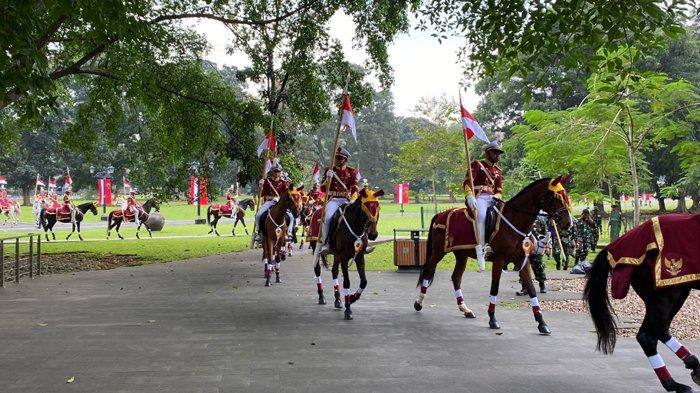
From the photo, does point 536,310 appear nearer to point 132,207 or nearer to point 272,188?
point 272,188

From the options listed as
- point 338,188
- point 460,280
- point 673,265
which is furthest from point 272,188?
point 673,265

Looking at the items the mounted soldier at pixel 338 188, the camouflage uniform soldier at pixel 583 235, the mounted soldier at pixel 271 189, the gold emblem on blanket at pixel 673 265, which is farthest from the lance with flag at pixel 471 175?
the camouflage uniform soldier at pixel 583 235

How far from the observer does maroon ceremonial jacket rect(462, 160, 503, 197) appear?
1006 cm

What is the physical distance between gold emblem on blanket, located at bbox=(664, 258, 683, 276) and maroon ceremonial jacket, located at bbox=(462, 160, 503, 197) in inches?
178

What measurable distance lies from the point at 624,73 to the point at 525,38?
1818 millimetres

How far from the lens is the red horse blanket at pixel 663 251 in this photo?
5562 millimetres

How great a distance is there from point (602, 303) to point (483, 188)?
4.08m

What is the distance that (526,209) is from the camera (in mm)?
9219

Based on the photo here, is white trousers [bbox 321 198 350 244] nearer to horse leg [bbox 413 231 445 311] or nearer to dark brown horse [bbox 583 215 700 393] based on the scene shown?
horse leg [bbox 413 231 445 311]

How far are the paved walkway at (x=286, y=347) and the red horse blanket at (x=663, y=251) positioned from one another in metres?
1.19

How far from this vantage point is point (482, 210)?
31.7 feet

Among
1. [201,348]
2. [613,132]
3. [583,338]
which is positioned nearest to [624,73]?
[583,338]

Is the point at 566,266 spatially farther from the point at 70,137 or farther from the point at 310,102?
the point at 70,137

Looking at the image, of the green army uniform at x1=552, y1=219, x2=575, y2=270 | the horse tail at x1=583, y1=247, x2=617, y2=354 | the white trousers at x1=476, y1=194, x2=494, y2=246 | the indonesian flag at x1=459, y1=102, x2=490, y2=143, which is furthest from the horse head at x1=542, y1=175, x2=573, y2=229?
the green army uniform at x1=552, y1=219, x2=575, y2=270
